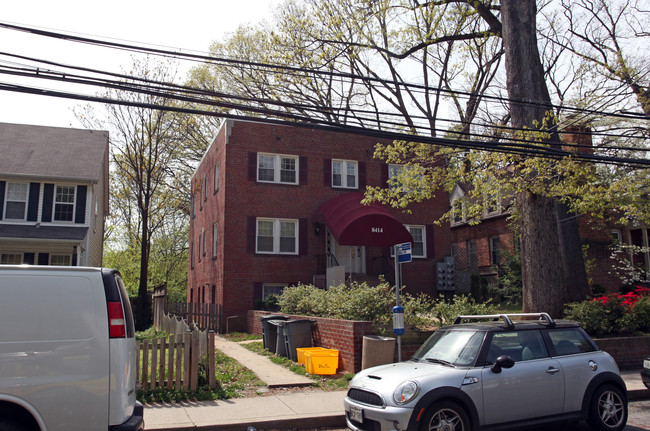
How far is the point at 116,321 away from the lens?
5184mm

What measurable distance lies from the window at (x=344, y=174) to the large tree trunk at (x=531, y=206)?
10.5 meters

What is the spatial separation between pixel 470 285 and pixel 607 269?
22.6ft

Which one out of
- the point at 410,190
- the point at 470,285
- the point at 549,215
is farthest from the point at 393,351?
the point at 470,285

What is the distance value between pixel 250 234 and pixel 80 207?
8.40m

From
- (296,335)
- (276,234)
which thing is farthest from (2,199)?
(296,335)

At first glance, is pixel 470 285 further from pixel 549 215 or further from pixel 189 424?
pixel 189 424

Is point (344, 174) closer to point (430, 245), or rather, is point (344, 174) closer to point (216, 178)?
point (430, 245)

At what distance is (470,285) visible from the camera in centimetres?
2522

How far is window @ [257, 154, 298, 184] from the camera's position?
22.6m

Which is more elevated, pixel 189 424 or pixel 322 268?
pixel 322 268

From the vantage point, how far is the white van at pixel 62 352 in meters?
4.84

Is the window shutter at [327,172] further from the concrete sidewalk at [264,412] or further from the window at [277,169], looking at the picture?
the concrete sidewalk at [264,412]

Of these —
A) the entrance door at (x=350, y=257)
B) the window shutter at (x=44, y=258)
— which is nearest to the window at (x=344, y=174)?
the entrance door at (x=350, y=257)

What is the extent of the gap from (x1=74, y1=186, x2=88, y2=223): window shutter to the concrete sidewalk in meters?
17.2
